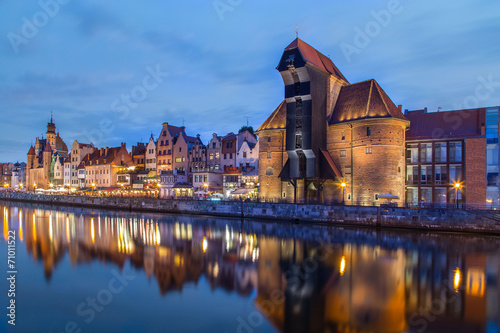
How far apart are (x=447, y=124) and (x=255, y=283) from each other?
112 ft

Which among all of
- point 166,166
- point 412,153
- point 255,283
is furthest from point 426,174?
point 166,166

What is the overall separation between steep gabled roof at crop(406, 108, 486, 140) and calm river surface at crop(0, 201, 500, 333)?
48.0 ft

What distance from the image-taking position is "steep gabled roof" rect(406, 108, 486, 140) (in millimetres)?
38500

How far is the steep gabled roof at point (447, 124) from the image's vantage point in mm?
38500

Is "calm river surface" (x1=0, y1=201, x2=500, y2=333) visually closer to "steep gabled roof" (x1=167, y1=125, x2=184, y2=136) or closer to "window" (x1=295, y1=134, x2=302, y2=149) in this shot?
"window" (x1=295, y1=134, x2=302, y2=149)

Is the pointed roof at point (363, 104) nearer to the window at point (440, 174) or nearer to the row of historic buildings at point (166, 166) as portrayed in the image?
the window at point (440, 174)

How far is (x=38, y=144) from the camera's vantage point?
123 m

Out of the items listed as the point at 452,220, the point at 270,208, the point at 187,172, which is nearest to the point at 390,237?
the point at 452,220

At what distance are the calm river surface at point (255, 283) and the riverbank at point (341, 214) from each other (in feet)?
5.99

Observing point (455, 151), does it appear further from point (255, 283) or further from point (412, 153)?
point (255, 283)

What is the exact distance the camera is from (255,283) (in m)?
17.1

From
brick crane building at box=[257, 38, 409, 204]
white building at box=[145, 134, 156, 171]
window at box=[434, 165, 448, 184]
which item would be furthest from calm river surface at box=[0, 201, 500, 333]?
white building at box=[145, 134, 156, 171]

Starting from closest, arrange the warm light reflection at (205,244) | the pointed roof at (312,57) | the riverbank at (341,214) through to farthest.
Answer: the warm light reflection at (205,244) < the riverbank at (341,214) < the pointed roof at (312,57)

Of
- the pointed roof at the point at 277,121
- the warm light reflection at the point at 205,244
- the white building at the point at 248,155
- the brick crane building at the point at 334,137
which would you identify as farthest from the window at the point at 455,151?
the warm light reflection at the point at 205,244
